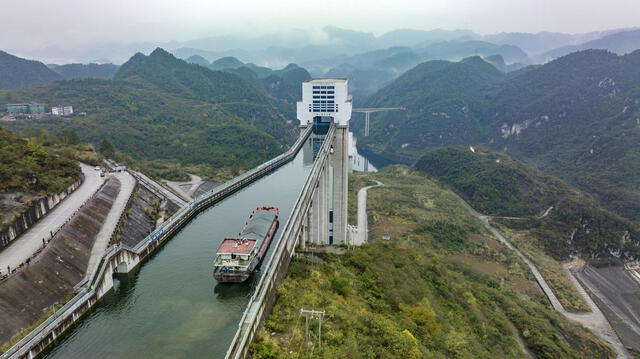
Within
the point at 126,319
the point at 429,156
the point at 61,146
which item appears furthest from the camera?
the point at 429,156

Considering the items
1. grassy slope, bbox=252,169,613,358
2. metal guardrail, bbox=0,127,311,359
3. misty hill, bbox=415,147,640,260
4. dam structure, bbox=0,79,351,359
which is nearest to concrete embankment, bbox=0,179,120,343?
metal guardrail, bbox=0,127,311,359

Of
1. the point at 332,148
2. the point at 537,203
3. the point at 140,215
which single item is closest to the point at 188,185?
the point at 140,215

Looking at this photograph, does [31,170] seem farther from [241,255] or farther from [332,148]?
[332,148]

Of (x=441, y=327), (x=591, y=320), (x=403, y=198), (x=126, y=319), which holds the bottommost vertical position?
(x=591, y=320)

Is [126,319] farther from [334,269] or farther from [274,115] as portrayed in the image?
[274,115]

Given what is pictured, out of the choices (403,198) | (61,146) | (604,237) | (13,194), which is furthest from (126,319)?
(604,237)

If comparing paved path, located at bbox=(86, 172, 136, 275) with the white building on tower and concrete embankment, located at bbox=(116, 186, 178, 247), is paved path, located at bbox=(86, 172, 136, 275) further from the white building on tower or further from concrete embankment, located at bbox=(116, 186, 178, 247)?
the white building on tower

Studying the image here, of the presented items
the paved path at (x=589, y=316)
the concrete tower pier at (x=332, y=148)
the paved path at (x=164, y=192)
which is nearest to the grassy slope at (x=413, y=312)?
the paved path at (x=589, y=316)
